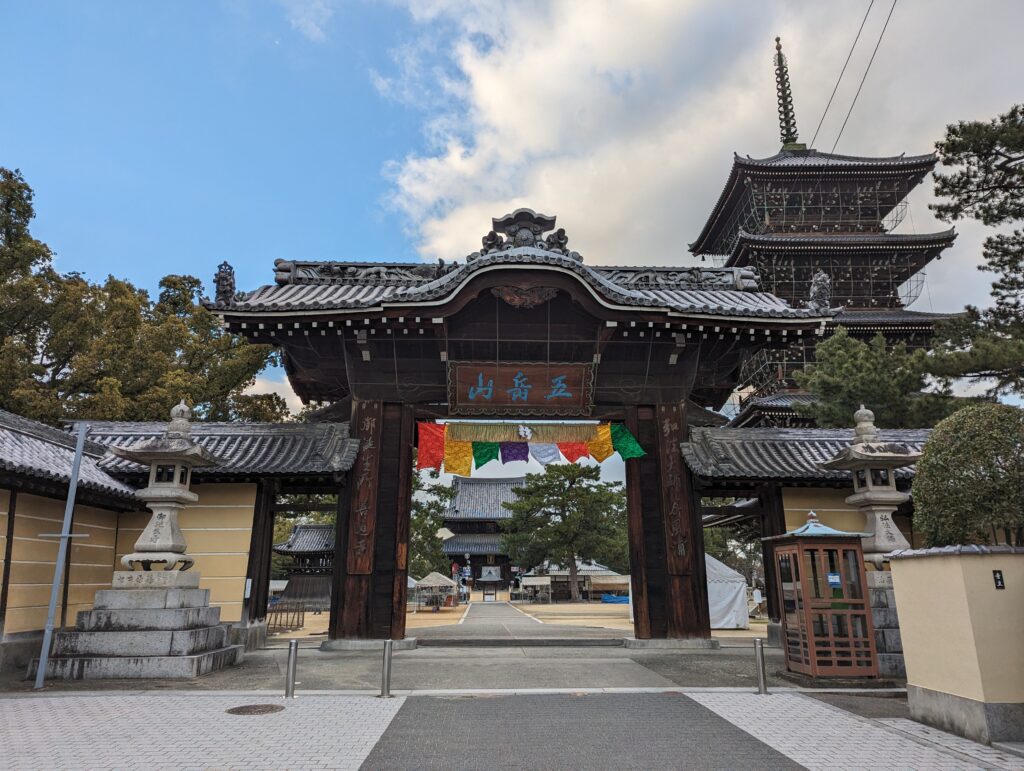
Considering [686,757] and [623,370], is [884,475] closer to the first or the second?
[623,370]

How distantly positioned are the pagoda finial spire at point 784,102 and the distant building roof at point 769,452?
38056 millimetres

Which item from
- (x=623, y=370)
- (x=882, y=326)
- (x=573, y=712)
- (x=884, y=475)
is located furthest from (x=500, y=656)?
(x=882, y=326)

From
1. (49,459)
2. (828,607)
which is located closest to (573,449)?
(828,607)

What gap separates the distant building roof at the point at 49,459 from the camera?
34.0 ft

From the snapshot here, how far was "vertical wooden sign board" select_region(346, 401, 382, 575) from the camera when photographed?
13.7 m

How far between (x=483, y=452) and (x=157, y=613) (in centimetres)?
767

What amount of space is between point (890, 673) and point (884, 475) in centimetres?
448

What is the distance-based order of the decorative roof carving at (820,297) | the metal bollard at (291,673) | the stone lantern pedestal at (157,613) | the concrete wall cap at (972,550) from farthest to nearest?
the decorative roof carving at (820,297) → the stone lantern pedestal at (157,613) → the metal bollard at (291,673) → the concrete wall cap at (972,550)

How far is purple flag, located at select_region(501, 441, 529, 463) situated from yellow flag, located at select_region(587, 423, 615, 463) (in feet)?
5.36

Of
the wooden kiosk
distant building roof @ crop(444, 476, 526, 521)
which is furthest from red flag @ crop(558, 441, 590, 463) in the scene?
distant building roof @ crop(444, 476, 526, 521)

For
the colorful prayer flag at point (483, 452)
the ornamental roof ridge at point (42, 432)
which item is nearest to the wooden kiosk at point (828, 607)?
the colorful prayer flag at point (483, 452)

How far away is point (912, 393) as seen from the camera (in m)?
22.5

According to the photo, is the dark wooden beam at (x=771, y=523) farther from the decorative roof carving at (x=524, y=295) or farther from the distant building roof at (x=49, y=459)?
the distant building roof at (x=49, y=459)

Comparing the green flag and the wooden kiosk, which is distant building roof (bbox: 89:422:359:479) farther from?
the wooden kiosk
